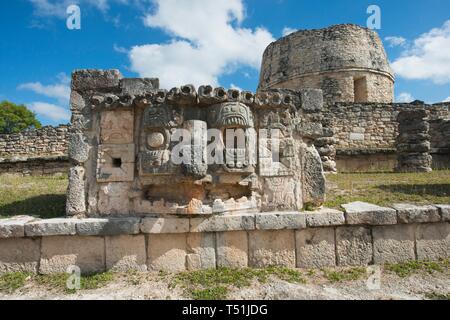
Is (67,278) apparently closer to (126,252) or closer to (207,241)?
(126,252)

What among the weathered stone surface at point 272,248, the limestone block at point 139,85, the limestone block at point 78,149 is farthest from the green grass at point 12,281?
the weathered stone surface at point 272,248

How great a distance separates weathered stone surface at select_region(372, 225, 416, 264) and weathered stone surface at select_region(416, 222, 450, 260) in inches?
4.3

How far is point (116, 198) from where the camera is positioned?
152 inches

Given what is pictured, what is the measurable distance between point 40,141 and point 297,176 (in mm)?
13666

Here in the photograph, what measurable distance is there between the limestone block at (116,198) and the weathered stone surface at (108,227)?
0.26m

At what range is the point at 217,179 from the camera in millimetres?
3688

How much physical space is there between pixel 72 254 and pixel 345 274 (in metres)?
3.58

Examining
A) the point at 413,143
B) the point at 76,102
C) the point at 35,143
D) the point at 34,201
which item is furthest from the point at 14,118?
the point at 413,143

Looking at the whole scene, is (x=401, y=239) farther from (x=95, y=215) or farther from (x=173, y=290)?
(x=95, y=215)

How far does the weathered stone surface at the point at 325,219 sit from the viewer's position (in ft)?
12.2

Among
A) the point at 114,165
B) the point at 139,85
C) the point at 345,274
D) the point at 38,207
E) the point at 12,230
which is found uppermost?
the point at 139,85

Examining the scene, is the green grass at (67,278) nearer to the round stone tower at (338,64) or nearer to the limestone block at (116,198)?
the limestone block at (116,198)

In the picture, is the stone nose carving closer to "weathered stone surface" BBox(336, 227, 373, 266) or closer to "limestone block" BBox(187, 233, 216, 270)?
"limestone block" BBox(187, 233, 216, 270)
